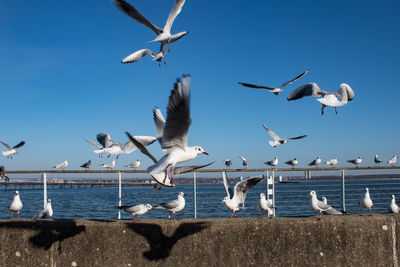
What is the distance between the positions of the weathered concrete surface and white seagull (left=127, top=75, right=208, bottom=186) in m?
0.55

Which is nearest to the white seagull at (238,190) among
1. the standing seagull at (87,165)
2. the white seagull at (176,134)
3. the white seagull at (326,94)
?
the white seagull at (176,134)

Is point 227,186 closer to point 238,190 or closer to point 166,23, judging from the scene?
point 238,190

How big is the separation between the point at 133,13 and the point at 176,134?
9.38 ft

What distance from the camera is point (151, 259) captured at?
3.03m

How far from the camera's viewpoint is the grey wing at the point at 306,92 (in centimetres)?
622

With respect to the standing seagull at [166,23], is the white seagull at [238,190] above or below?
below

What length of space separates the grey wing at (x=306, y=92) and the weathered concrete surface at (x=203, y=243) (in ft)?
11.2

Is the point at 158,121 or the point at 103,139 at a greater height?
the point at 103,139

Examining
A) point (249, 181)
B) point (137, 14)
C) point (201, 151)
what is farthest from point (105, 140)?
point (201, 151)

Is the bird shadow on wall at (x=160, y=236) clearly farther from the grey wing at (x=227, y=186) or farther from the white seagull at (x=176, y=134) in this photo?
the grey wing at (x=227, y=186)

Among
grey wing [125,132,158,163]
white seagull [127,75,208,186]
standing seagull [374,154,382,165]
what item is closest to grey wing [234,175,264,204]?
white seagull [127,75,208,186]

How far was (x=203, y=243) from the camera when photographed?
10.0 ft

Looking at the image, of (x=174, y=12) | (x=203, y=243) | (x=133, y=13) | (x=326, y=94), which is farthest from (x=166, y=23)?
(x=203, y=243)

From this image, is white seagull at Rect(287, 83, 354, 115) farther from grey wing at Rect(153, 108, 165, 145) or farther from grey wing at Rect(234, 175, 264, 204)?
grey wing at Rect(153, 108, 165, 145)
